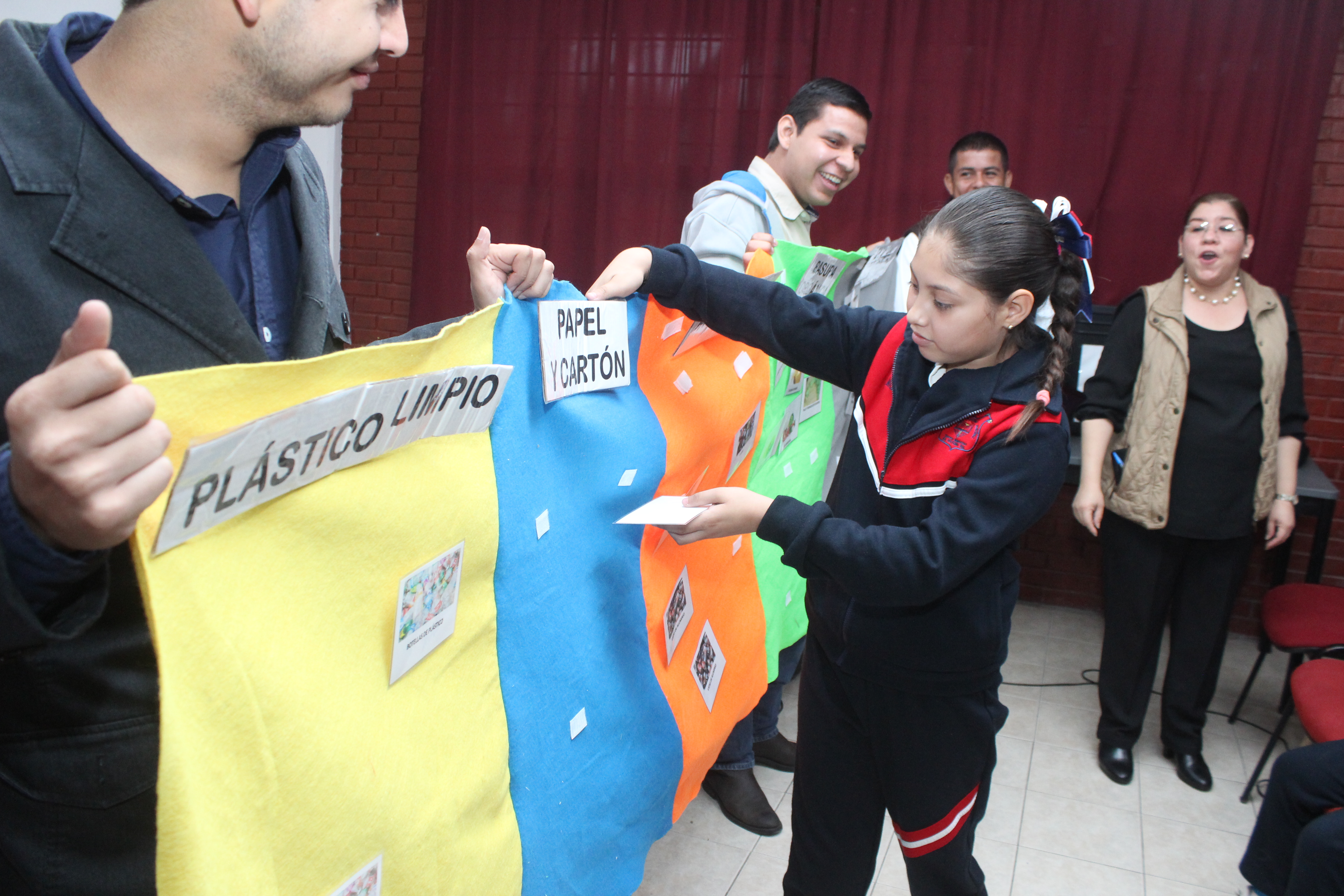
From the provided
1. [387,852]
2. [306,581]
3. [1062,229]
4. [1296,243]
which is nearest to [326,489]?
[306,581]

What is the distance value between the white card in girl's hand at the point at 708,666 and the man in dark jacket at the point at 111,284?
1089 millimetres

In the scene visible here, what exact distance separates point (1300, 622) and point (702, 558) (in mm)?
2295

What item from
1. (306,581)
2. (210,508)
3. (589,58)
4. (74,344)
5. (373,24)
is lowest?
(306,581)

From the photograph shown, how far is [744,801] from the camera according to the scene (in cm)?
260

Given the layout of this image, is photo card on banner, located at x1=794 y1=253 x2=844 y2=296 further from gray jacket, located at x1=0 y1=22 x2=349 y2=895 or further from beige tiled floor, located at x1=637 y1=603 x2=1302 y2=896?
gray jacket, located at x1=0 y1=22 x2=349 y2=895

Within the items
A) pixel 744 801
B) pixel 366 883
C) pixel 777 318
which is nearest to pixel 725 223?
pixel 777 318

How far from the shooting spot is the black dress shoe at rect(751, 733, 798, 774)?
9.43 feet

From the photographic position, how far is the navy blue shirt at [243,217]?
93cm

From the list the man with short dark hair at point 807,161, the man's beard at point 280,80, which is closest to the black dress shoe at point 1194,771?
the man with short dark hair at point 807,161

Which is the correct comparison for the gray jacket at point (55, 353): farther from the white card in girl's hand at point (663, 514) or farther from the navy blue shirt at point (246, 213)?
the white card in girl's hand at point (663, 514)

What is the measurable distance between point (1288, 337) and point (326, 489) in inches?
127

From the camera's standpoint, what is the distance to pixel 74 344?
0.58 m

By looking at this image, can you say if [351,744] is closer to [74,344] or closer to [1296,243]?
[74,344]

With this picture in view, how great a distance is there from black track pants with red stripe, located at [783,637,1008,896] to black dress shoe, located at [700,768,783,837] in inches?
32.1
